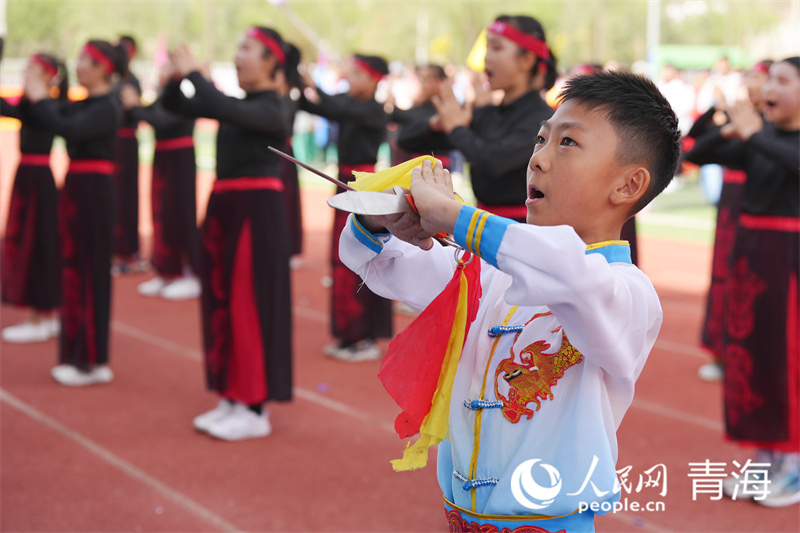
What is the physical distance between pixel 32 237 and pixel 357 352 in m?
2.46

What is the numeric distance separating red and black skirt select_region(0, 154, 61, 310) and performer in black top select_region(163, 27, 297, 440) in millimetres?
2258

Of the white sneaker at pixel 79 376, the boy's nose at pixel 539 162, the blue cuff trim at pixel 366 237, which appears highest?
the boy's nose at pixel 539 162

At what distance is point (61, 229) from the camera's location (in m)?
5.28

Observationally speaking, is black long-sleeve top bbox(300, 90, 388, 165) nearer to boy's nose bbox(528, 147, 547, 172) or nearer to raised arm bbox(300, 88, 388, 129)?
raised arm bbox(300, 88, 388, 129)

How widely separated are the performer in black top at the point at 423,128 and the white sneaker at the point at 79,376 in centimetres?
227

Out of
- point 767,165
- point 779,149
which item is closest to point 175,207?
point 767,165

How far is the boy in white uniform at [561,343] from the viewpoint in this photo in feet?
5.23

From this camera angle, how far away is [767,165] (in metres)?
4.00

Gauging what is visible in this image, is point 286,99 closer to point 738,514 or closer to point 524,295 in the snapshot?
point 738,514

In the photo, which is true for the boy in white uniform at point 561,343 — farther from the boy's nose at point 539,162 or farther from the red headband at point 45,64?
the red headband at point 45,64

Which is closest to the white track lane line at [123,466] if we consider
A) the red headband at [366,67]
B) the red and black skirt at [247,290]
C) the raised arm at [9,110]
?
the red and black skirt at [247,290]

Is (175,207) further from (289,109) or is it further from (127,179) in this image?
(289,109)

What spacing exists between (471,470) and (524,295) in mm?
488

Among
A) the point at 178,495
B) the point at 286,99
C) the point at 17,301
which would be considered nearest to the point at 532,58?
the point at 286,99
